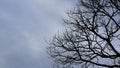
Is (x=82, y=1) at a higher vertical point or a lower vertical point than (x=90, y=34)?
higher

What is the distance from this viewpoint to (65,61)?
31344 millimetres

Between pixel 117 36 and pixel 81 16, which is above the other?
pixel 81 16

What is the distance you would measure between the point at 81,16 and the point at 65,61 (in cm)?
307

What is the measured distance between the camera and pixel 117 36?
31.2 meters

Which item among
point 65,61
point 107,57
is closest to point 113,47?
point 107,57

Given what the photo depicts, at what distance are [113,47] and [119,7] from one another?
237 cm

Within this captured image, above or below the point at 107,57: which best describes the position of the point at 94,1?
above

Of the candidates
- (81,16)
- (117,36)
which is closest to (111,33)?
(117,36)

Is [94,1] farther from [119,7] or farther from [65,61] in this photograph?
[65,61]

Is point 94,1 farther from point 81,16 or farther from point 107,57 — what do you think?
point 107,57

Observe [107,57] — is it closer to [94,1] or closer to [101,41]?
[101,41]

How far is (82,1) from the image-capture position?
32.5 metres

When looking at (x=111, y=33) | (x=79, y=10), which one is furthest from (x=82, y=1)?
(x=111, y=33)

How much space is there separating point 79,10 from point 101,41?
8.70 feet
